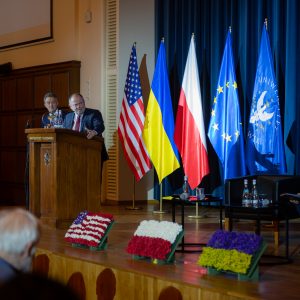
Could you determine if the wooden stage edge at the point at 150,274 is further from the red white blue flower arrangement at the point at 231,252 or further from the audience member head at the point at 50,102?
the audience member head at the point at 50,102

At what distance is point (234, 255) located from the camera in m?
4.00

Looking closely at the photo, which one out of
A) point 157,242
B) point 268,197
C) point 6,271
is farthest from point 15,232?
point 268,197

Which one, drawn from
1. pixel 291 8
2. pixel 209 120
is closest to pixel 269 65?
pixel 291 8

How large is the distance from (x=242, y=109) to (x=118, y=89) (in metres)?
2.01

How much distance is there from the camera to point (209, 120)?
8.77m

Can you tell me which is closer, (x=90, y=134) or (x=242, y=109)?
Result: (x=90, y=134)

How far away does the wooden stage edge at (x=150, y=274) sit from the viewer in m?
3.69

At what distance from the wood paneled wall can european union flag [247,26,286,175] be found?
339 centimetres

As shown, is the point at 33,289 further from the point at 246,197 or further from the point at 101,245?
the point at 246,197

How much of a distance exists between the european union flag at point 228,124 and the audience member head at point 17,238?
6.23 m

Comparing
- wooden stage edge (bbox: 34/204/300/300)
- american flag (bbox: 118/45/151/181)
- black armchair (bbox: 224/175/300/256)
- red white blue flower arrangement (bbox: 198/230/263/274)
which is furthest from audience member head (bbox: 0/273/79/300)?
american flag (bbox: 118/45/151/181)

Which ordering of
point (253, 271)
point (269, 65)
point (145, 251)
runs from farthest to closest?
point (269, 65)
point (145, 251)
point (253, 271)

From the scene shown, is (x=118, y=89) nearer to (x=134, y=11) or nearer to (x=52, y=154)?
(x=134, y=11)

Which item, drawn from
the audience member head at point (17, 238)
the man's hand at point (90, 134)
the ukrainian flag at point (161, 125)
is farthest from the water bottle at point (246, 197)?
the audience member head at point (17, 238)
